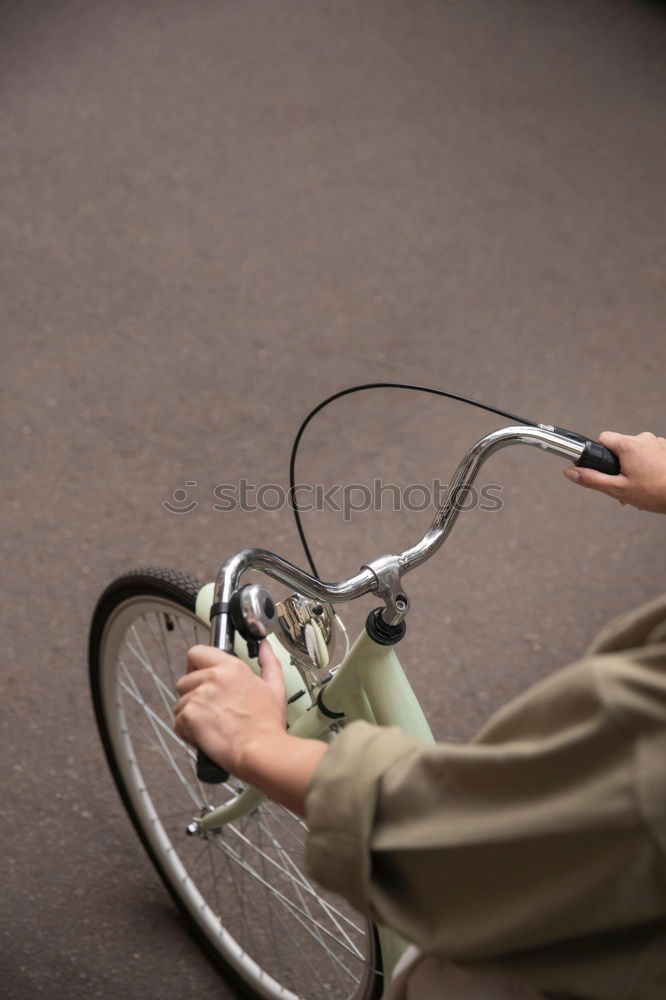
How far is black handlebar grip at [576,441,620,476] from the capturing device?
1023 mm

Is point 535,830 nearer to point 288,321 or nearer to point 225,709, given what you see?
point 225,709


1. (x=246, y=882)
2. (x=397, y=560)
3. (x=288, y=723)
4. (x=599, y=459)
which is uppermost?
(x=599, y=459)

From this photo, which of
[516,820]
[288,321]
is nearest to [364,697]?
[516,820]

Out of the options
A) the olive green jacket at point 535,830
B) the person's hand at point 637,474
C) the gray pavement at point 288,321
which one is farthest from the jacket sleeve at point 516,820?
the gray pavement at point 288,321

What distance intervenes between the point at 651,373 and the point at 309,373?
2.80ft

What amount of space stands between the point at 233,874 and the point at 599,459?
928mm

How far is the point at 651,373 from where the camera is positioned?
8.49ft

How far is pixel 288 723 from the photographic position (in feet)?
3.91

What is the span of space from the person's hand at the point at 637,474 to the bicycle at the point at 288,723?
13 millimetres

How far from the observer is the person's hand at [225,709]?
0.78 m

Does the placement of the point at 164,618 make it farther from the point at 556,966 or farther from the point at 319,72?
the point at 319,72

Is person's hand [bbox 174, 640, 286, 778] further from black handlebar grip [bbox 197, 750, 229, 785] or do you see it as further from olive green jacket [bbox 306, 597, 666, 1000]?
olive green jacket [bbox 306, 597, 666, 1000]

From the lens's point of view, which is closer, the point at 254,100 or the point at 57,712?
the point at 57,712

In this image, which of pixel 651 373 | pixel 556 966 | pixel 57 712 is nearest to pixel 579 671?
pixel 556 966
